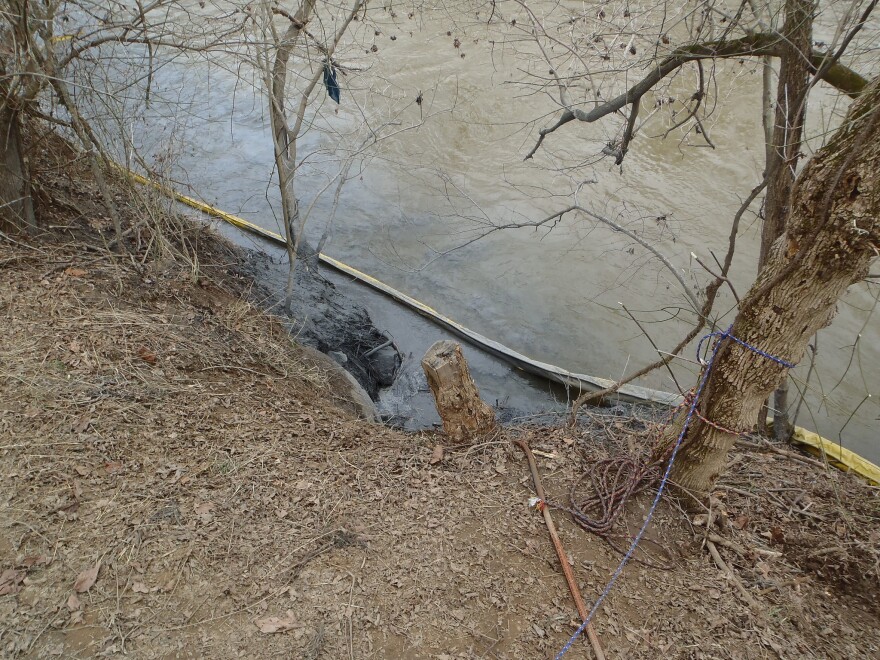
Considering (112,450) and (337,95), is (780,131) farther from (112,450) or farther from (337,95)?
(112,450)

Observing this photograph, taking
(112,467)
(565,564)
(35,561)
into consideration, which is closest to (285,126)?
(112,467)

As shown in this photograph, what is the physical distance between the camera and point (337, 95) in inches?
207

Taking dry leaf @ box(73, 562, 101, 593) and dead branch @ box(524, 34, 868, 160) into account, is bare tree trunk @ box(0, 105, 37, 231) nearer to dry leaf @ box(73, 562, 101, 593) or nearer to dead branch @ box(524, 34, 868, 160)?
dry leaf @ box(73, 562, 101, 593)

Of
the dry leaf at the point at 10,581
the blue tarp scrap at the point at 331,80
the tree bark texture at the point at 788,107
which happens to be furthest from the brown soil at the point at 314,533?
the blue tarp scrap at the point at 331,80

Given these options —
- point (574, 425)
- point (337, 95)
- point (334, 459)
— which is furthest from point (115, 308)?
point (574, 425)

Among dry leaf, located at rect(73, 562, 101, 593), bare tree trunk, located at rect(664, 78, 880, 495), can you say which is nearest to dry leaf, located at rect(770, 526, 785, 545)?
bare tree trunk, located at rect(664, 78, 880, 495)

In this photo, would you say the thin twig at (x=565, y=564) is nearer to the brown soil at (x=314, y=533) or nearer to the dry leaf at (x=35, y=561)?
the brown soil at (x=314, y=533)

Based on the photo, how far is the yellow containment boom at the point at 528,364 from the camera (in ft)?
16.3

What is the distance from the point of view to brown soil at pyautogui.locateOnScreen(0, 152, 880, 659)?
2.64 m

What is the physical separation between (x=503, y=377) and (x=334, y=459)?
3.50m

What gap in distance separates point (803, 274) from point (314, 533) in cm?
263

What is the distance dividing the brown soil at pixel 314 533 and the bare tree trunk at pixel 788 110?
1481 mm

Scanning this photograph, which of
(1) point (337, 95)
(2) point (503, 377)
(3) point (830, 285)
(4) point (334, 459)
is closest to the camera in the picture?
(3) point (830, 285)

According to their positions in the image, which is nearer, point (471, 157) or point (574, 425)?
point (574, 425)
